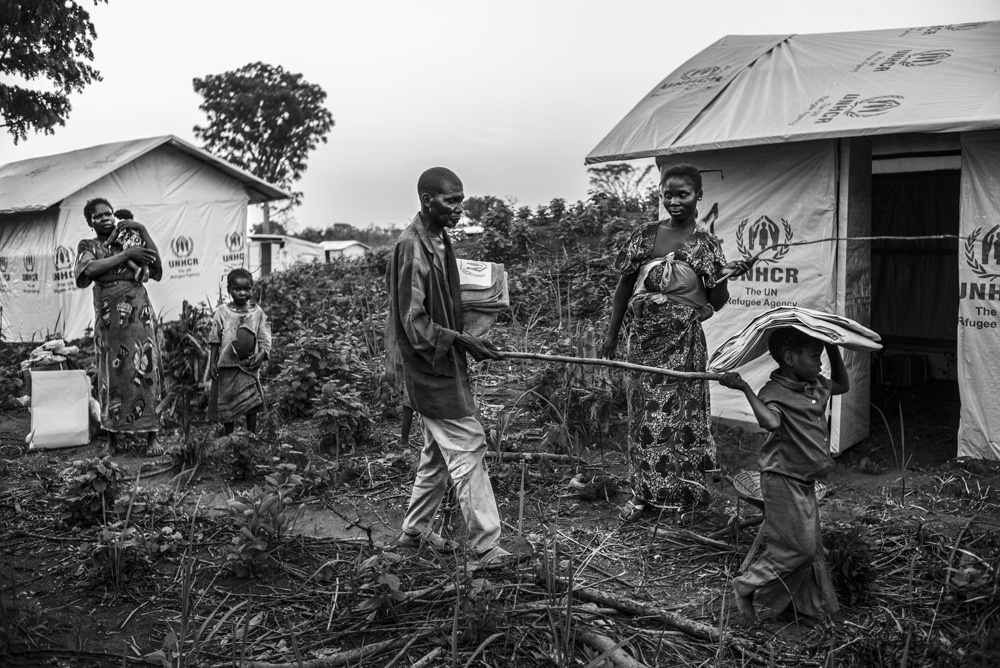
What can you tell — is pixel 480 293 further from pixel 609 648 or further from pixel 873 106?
pixel 873 106

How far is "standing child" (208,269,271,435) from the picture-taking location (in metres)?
6.15

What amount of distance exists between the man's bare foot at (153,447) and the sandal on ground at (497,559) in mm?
3689

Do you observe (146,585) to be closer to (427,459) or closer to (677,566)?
(427,459)

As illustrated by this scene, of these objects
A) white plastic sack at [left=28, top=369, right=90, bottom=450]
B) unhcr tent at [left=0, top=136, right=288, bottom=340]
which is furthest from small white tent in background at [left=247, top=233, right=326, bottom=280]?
white plastic sack at [left=28, top=369, right=90, bottom=450]

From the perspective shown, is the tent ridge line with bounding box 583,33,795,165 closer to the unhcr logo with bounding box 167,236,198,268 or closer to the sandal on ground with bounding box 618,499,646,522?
the sandal on ground with bounding box 618,499,646,522

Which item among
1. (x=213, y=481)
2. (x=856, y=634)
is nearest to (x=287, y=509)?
(x=213, y=481)

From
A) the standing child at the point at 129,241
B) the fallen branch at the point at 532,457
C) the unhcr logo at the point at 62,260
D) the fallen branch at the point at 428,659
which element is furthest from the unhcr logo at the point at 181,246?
the fallen branch at the point at 428,659


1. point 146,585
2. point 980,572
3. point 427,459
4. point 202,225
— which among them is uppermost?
point 202,225

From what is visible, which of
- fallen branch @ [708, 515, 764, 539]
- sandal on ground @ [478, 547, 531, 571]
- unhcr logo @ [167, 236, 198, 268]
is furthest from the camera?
unhcr logo @ [167, 236, 198, 268]

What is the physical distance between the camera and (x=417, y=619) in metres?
3.33

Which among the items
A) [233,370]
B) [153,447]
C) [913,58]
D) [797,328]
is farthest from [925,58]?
[153,447]

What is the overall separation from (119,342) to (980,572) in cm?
562

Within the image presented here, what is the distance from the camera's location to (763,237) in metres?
6.35

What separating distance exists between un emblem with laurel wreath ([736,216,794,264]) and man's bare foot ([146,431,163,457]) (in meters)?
4.69
